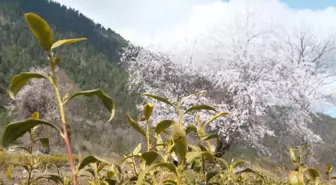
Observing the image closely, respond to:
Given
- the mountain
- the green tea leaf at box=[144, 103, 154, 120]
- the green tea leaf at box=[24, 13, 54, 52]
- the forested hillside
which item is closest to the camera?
the green tea leaf at box=[24, 13, 54, 52]

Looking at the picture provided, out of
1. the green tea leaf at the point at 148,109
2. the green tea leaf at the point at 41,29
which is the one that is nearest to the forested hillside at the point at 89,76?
the green tea leaf at the point at 148,109

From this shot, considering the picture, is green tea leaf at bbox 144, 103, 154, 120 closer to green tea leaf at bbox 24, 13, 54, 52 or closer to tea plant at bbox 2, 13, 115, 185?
tea plant at bbox 2, 13, 115, 185

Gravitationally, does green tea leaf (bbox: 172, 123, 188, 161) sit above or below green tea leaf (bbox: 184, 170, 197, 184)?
Result: above

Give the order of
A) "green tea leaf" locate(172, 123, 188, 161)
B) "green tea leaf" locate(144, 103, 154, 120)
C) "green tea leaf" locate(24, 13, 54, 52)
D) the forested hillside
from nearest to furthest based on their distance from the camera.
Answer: "green tea leaf" locate(24, 13, 54, 52)
"green tea leaf" locate(172, 123, 188, 161)
"green tea leaf" locate(144, 103, 154, 120)
the forested hillside

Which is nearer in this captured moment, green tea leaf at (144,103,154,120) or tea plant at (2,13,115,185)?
tea plant at (2,13,115,185)

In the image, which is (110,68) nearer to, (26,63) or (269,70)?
(26,63)

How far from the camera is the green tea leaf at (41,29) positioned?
2.77ft

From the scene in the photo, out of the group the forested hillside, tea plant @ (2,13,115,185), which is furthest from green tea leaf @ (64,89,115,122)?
the forested hillside

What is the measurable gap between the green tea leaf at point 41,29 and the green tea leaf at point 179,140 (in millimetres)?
354

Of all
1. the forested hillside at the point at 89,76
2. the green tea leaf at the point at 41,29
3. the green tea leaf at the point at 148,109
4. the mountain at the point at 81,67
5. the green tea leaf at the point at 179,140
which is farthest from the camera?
the mountain at the point at 81,67

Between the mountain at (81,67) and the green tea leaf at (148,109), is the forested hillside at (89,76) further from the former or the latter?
the green tea leaf at (148,109)

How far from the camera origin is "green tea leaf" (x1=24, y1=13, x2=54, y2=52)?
85 centimetres

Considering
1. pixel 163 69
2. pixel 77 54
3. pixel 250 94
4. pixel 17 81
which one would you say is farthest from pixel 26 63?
pixel 17 81

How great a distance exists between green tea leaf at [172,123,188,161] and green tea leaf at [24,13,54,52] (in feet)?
1.16
